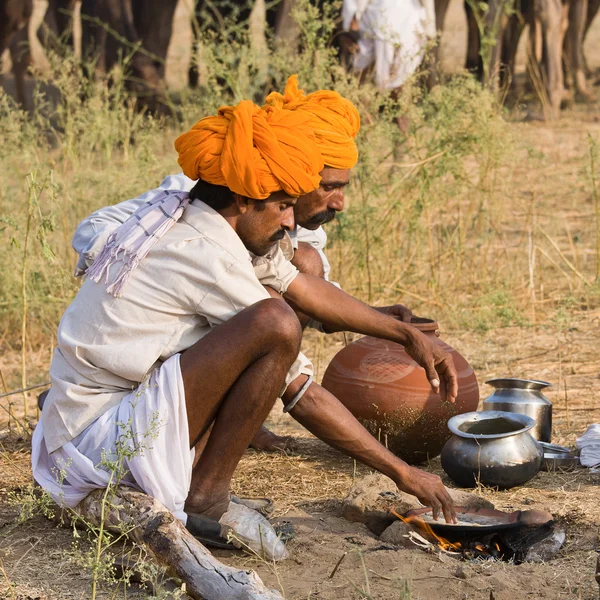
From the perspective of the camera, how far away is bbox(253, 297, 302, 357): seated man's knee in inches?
120

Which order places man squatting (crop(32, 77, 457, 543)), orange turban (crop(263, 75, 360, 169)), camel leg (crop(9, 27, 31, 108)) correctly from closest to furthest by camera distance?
man squatting (crop(32, 77, 457, 543)) → orange turban (crop(263, 75, 360, 169)) → camel leg (crop(9, 27, 31, 108))

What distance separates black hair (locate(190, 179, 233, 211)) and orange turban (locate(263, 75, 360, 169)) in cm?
63

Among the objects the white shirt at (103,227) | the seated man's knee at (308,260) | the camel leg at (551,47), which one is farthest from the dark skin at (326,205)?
the camel leg at (551,47)

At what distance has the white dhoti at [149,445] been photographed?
9.78 ft

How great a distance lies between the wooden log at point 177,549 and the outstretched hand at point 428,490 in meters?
0.65

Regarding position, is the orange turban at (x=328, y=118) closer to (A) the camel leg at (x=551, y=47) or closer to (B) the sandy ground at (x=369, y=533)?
(B) the sandy ground at (x=369, y=533)

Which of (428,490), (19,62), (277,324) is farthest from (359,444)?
(19,62)

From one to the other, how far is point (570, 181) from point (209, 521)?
5.82m

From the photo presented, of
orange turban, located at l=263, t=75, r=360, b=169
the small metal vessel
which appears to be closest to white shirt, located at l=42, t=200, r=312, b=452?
orange turban, located at l=263, t=75, r=360, b=169

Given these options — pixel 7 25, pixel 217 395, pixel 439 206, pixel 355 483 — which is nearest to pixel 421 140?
pixel 439 206

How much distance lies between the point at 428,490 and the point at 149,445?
0.81m

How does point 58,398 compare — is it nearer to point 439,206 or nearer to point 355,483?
point 355,483

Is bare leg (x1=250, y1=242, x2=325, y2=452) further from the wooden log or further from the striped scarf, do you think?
the wooden log

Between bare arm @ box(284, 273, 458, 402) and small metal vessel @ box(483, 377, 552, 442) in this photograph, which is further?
small metal vessel @ box(483, 377, 552, 442)
